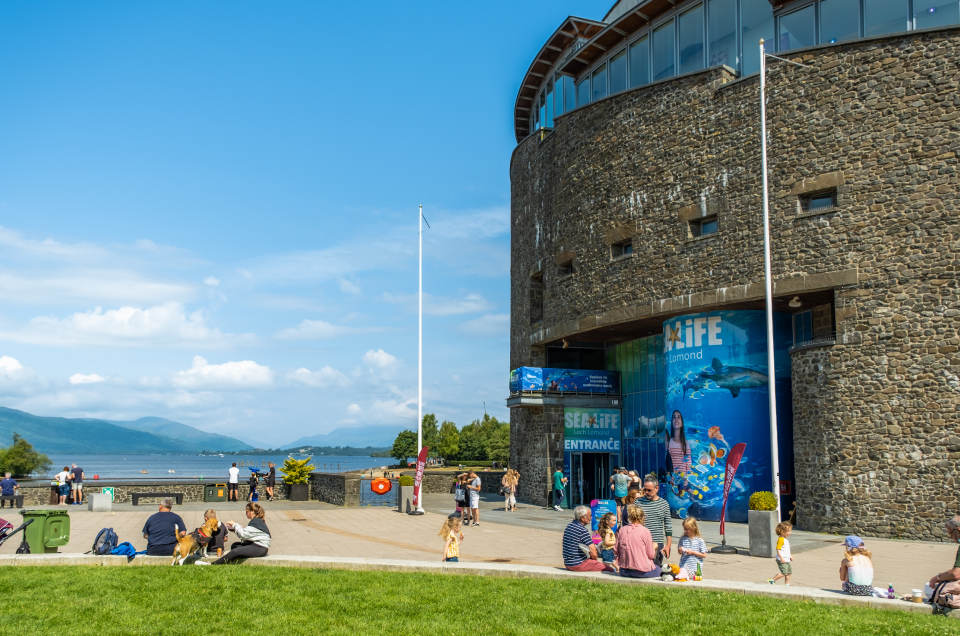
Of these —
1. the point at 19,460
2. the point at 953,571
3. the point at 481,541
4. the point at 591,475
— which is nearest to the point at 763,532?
the point at 481,541

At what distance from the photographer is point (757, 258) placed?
25922 millimetres

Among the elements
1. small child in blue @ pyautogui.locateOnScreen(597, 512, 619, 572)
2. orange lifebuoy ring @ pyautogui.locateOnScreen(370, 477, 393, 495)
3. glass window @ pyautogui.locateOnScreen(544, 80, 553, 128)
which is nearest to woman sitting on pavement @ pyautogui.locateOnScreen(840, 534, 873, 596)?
small child in blue @ pyautogui.locateOnScreen(597, 512, 619, 572)

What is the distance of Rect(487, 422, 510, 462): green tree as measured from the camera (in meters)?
116

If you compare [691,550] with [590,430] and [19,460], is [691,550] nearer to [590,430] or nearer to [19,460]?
[590,430]

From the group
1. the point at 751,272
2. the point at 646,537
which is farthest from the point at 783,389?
the point at 646,537

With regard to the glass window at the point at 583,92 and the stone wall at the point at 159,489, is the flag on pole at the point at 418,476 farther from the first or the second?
the glass window at the point at 583,92

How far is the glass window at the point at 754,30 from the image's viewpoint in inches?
1102

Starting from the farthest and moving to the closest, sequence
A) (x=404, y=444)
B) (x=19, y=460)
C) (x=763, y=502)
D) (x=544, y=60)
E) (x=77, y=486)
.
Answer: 1. (x=404, y=444)
2. (x=19, y=460)
3. (x=544, y=60)
4. (x=77, y=486)
5. (x=763, y=502)

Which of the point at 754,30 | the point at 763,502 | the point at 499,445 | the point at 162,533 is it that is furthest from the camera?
the point at 499,445

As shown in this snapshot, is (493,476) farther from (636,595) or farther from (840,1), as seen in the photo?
(636,595)

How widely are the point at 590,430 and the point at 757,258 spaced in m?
12.0

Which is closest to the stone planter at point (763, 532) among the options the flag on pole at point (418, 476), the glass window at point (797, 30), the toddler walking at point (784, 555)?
the toddler walking at point (784, 555)

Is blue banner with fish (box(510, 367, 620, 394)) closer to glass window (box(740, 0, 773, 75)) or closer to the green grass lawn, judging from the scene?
glass window (box(740, 0, 773, 75))

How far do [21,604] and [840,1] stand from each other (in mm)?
27947
